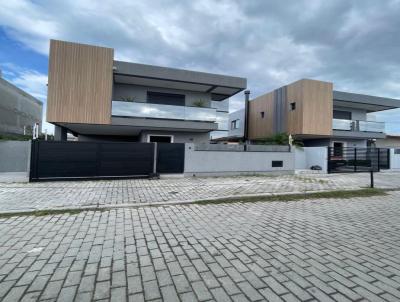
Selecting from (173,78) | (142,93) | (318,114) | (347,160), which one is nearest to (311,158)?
(347,160)

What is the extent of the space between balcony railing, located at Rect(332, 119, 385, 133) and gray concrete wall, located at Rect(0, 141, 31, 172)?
71.9 ft

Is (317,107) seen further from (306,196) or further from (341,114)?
(306,196)

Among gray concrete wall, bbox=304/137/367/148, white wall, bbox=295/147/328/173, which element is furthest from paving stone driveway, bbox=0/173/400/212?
gray concrete wall, bbox=304/137/367/148

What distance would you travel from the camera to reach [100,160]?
10523mm

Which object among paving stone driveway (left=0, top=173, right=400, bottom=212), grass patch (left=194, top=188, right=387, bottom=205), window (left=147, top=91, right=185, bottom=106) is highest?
window (left=147, top=91, right=185, bottom=106)

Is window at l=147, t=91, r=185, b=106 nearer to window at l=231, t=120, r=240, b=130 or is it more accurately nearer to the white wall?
A: the white wall

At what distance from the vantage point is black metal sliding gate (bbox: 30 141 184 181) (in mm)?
9715

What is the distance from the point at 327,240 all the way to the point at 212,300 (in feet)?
8.49

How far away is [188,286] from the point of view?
100 inches

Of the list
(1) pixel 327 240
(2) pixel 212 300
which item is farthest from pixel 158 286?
(1) pixel 327 240

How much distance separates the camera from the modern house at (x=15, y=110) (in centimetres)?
1917

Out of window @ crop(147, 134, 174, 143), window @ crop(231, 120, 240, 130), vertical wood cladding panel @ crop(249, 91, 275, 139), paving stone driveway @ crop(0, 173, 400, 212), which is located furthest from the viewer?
window @ crop(231, 120, 240, 130)

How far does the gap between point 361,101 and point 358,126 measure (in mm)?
2211

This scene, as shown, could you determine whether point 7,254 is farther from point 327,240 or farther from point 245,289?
point 327,240
